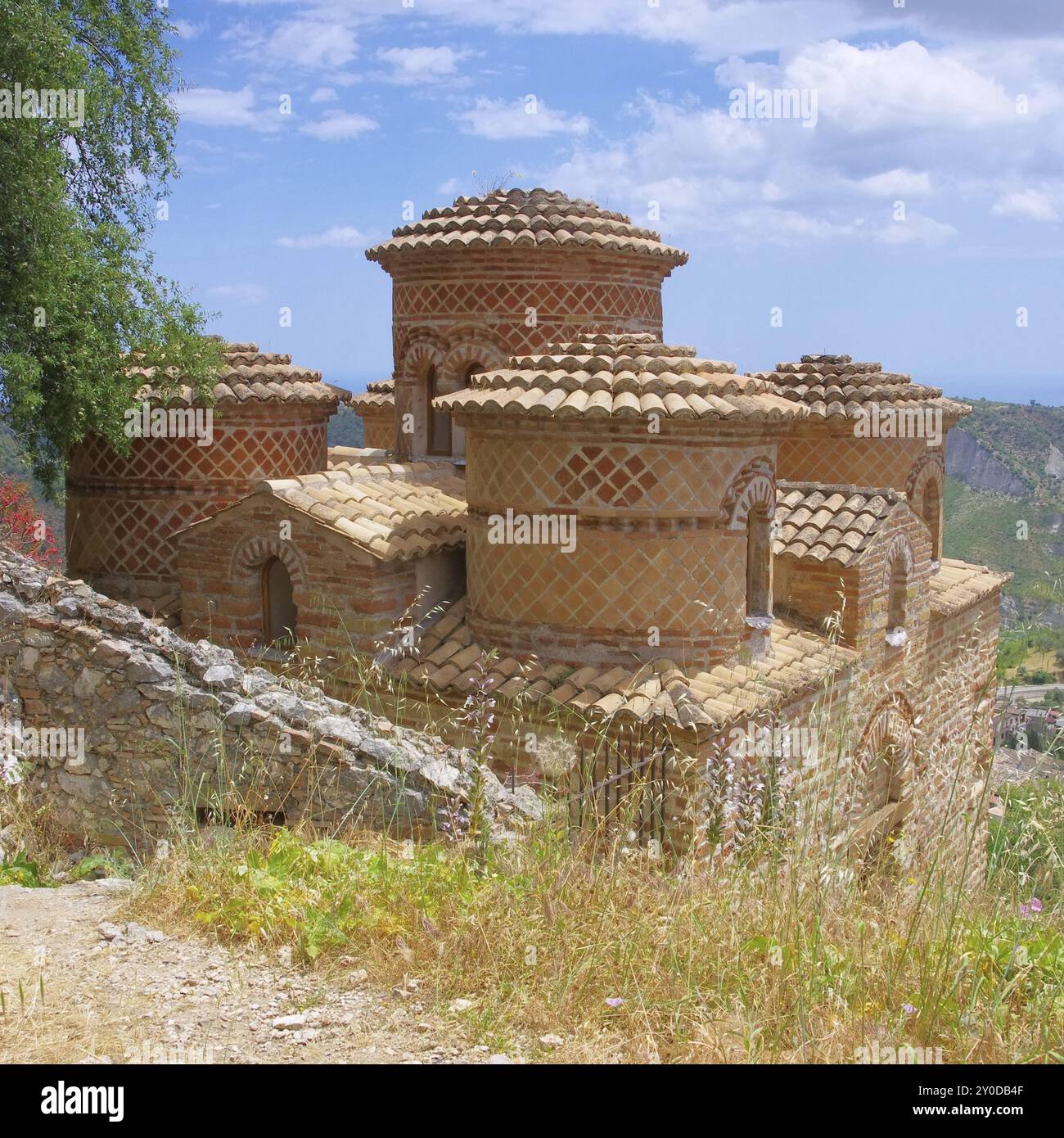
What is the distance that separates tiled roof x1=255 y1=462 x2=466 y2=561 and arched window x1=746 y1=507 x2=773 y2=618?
2.61 m

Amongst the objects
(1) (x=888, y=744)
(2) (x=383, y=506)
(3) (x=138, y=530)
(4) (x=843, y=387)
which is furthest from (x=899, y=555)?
(3) (x=138, y=530)

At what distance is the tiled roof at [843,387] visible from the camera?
39.0 ft

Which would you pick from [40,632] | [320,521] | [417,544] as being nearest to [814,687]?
[417,544]

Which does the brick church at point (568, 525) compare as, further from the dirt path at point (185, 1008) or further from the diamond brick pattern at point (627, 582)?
the dirt path at point (185, 1008)

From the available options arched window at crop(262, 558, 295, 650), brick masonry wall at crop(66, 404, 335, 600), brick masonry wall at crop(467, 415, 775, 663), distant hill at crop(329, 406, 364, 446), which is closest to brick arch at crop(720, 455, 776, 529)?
brick masonry wall at crop(467, 415, 775, 663)

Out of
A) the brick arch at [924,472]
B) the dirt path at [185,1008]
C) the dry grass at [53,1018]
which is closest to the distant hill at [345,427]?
the brick arch at [924,472]

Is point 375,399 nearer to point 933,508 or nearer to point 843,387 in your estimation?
point 843,387

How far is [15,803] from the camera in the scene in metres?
6.10

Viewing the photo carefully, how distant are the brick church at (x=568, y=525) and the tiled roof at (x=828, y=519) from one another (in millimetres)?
29

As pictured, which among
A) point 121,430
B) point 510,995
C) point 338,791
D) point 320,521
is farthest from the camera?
point 121,430

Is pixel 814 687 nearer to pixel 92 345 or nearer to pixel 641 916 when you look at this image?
pixel 641 916

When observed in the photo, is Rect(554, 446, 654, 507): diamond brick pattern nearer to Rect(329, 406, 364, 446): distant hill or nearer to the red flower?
the red flower

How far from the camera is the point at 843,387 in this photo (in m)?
12.1

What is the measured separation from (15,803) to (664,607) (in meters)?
4.76
